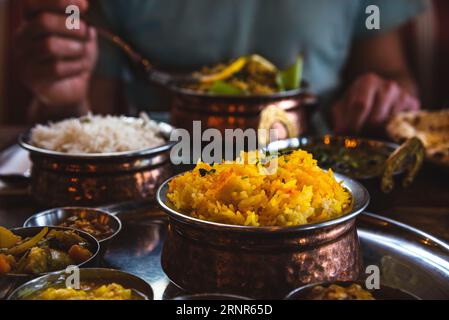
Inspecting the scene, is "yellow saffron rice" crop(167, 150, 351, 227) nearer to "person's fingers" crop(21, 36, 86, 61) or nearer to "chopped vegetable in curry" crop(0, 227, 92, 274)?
"chopped vegetable in curry" crop(0, 227, 92, 274)

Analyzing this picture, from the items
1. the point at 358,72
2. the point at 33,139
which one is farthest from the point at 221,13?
the point at 33,139

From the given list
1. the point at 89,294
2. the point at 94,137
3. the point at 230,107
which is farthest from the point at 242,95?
the point at 89,294

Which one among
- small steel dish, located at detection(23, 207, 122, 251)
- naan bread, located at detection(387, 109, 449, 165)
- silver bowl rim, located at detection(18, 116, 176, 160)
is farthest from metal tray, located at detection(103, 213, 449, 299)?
naan bread, located at detection(387, 109, 449, 165)

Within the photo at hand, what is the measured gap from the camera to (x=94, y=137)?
1.95 m

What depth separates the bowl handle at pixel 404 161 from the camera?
189cm

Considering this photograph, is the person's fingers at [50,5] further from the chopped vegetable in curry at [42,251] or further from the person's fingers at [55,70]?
the chopped vegetable in curry at [42,251]

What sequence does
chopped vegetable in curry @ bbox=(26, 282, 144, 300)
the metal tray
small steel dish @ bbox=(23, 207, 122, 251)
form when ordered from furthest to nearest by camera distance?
small steel dish @ bbox=(23, 207, 122, 251), the metal tray, chopped vegetable in curry @ bbox=(26, 282, 144, 300)

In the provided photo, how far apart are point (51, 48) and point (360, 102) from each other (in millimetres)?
1486

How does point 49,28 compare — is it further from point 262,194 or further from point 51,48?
point 262,194

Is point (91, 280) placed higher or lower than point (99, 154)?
lower

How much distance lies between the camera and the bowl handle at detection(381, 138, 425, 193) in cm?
189

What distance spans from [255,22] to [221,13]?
0.22m

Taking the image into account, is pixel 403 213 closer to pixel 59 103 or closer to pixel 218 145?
pixel 218 145

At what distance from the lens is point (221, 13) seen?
3.50 meters
